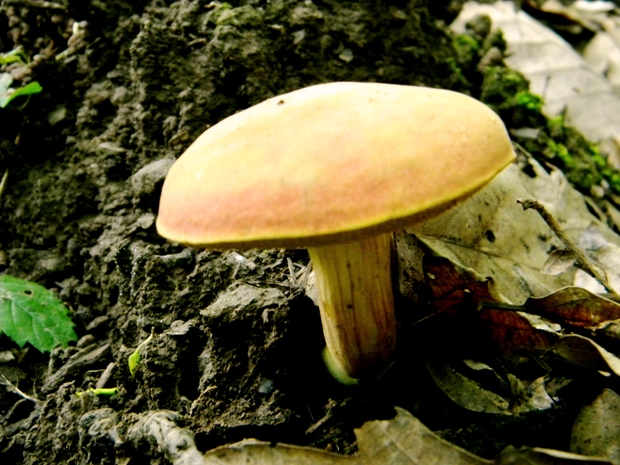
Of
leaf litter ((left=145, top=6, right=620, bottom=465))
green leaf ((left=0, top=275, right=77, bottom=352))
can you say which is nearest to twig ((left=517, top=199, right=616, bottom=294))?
leaf litter ((left=145, top=6, right=620, bottom=465))

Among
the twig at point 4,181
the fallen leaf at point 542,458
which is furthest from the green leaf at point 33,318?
the fallen leaf at point 542,458

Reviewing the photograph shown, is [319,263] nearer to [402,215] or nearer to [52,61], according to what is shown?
Answer: [402,215]

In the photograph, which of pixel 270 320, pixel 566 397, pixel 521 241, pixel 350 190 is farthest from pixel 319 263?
pixel 521 241

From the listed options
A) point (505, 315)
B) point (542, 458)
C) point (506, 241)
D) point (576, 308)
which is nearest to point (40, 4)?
point (506, 241)

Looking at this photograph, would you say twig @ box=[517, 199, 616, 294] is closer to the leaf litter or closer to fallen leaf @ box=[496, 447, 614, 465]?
the leaf litter

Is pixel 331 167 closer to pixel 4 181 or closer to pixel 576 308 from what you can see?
pixel 576 308

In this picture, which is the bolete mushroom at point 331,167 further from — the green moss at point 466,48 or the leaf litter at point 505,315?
the green moss at point 466,48
